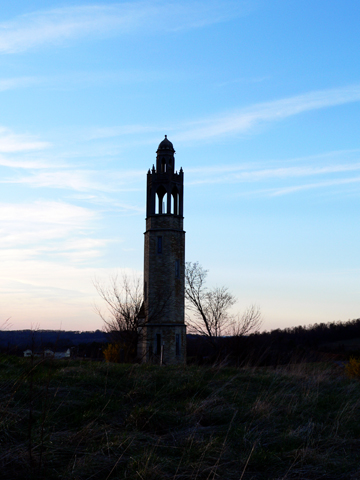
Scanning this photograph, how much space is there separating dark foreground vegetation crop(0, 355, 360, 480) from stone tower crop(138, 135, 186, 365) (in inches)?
836

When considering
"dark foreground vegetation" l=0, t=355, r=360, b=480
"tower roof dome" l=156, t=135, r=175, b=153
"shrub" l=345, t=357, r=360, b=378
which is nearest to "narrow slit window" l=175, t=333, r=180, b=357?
"tower roof dome" l=156, t=135, r=175, b=153

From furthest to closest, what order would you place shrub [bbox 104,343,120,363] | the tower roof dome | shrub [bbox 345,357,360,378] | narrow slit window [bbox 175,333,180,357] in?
the tower roof dome < narrow slit window [bbox 175,333,180,357] < shrub [bbox 104,343,120,363] < shrub [bbox 345,357,360,378]

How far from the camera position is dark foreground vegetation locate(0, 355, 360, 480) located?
17.7 ft

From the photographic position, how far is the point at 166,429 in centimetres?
698

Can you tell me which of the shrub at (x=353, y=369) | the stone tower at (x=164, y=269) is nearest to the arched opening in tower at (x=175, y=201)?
the stone tower at (x=164, y=269)

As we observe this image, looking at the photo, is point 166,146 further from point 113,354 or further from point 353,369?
point 353,369

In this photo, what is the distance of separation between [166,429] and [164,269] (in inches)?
1003

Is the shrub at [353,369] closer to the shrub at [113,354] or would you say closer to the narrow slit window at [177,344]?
the shrub at [113,354]

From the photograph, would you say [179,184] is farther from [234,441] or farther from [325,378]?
[234,441]

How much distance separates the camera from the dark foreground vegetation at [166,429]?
212 inches

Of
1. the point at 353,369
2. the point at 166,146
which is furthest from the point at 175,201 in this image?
the point at 353,369

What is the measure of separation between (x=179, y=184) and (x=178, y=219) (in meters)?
2.60

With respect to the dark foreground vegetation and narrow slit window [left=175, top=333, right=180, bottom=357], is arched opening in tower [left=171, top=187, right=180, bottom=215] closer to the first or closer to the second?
narrow slit window [left=175, top=333, right=180, bottom=357]

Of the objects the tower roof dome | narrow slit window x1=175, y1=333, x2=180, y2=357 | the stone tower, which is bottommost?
narrow slit window x1=175, y1=333, x2=180, y2=357
